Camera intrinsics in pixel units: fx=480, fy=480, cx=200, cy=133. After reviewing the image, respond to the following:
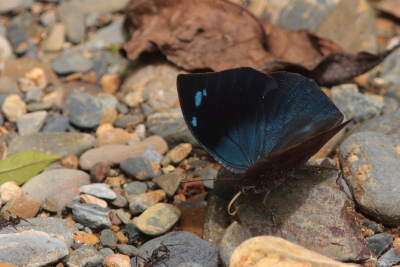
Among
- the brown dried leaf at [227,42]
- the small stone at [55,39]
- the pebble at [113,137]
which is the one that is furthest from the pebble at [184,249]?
the small stone at [55,39]

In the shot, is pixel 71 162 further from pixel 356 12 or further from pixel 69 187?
pixel 356 12

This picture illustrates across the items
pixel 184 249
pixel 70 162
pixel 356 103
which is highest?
pixel 356 103

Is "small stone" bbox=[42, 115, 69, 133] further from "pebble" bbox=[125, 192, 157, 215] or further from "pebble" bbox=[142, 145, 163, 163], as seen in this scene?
"pebble" bbox=[125, 192, 157, 215]

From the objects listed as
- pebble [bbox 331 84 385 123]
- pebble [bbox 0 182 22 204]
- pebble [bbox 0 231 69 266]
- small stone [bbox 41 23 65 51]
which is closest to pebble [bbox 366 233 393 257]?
pebble [bbox 331 84 385 123]

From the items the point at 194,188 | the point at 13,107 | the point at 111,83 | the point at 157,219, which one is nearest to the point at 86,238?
the point at 157,219

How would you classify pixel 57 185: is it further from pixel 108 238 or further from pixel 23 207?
pixel 108 238
